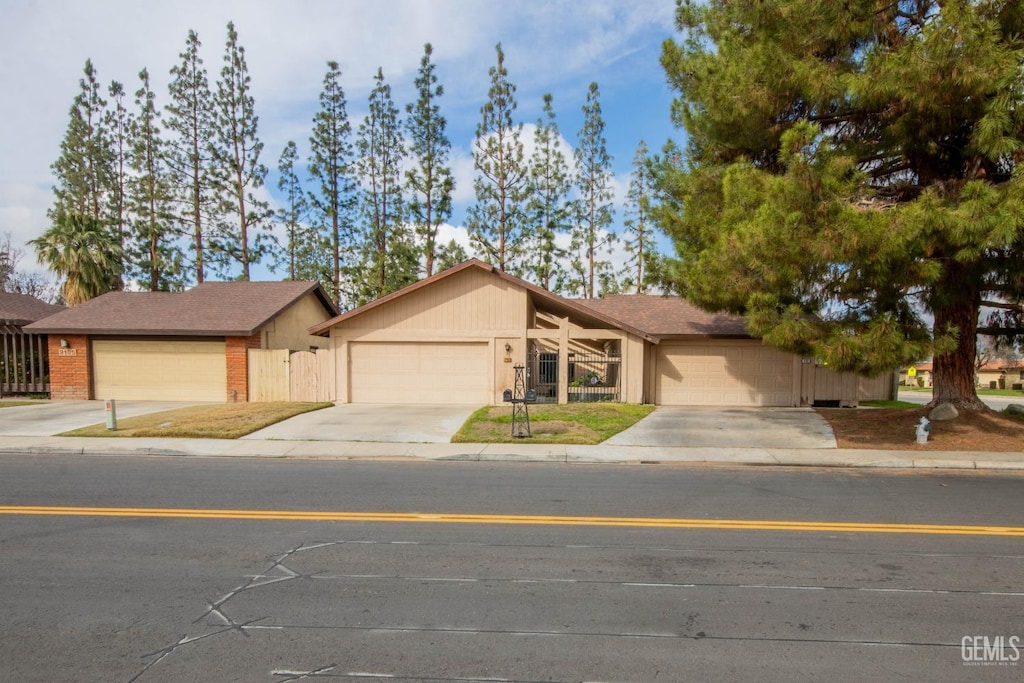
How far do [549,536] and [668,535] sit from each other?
1.25 meters

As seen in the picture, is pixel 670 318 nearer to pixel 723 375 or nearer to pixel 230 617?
pixel 723 375

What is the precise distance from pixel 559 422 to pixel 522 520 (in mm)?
7864

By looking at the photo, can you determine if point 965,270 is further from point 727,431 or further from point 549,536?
point 549,536

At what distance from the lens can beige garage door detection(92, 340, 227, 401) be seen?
1959 cm

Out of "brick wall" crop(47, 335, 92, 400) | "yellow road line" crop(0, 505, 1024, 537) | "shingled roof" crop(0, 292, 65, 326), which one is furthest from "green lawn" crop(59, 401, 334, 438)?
"shingled roof" crop(0, 292, 65, 326)

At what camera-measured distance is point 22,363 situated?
20422 millimetres

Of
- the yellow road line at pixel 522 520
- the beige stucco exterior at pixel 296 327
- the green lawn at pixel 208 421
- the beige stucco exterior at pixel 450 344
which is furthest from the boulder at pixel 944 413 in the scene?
the beige stucco exterior at pixel 296 327

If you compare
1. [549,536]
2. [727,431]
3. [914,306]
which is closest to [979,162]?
[914,306]

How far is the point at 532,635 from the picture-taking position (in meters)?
3.97

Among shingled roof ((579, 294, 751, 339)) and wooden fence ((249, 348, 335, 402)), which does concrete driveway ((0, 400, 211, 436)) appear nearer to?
wooden fence ((249, 348, 335, 402))

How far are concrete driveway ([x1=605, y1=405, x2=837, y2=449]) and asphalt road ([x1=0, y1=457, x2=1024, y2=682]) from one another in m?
4.18

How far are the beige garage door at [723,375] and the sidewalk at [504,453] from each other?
8.03m

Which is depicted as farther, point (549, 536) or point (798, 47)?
point (798, 47)

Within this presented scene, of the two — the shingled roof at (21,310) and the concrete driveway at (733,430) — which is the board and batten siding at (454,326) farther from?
the shingled roof at (21,310)
